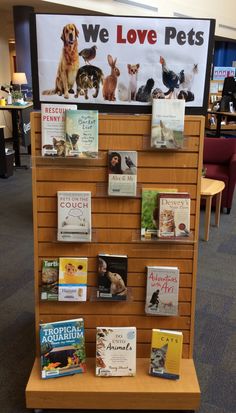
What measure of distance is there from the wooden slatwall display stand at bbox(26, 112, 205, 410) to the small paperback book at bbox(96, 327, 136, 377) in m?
0.04

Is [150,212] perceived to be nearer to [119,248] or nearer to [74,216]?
[119,248]

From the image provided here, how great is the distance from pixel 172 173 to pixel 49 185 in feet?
1.73

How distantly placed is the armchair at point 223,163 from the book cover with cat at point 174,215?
9.25 feet

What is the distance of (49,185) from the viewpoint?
1.70m

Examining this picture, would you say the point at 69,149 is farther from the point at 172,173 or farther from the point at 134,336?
the point at 134,336

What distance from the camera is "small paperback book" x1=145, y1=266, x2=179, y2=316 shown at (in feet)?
5.76

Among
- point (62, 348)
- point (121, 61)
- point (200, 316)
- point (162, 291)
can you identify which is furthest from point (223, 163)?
point (62, 348)

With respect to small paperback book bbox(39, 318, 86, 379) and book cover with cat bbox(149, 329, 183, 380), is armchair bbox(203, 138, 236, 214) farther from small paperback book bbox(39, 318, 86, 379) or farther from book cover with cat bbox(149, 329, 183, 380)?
small paperback book bbox(39, 318, 86, 379)

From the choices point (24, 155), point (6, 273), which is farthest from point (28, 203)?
point (24, 155)

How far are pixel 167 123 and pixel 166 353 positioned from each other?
1.00 metres

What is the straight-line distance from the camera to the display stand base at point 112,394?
5.65 ft

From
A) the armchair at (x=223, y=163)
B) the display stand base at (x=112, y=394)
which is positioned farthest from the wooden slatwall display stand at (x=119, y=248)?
the armchair at (x=223, y=163)

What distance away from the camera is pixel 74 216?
1.69 meters

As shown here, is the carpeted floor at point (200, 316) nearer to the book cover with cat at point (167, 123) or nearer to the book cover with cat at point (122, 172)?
the book cover with cat at point (122, 172)
